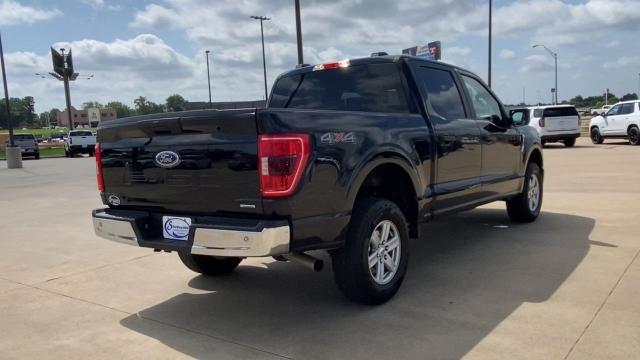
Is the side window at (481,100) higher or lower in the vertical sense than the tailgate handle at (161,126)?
higher

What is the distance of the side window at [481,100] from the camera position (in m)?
6.02

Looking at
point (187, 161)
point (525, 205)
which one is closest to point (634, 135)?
point (525, 205)

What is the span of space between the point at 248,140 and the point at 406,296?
1.90m

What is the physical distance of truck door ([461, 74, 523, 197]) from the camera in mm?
5949

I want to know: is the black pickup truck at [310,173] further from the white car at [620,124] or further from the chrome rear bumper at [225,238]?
the white car at [620,124]

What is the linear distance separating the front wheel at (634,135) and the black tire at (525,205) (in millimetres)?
16729

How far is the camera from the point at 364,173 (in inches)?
159

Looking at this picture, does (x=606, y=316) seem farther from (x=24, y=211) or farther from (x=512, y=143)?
(x=24, y=211)

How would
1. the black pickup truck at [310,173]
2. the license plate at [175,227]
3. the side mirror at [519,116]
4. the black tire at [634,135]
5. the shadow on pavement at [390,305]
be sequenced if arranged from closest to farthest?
the black pickup truck at [310,173] → the shadow on pavement at [390,305] → the license plate at [175,227] → the side mirror at [519,116] → the black tire at [634,135]

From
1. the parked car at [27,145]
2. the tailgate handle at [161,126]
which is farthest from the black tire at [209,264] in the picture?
the parked car at [27,145]

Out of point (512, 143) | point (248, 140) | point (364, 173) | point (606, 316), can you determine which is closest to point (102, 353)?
point (248, 140)

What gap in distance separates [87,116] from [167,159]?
154837mm

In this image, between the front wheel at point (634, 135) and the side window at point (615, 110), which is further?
the side window at point (615, 110)

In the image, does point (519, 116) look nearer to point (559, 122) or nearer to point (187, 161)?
point (187, 161)
